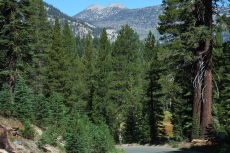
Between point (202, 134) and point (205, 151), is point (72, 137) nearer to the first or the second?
point (205, 151)

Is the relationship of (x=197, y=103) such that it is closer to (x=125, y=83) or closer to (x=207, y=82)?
(x=207, y=82)

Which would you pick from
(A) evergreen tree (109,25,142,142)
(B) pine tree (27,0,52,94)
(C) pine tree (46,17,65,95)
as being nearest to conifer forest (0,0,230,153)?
(A) evergreen tree (109,25,142,142)

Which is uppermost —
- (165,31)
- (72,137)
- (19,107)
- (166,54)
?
(165,31)

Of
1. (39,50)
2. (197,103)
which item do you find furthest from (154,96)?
(39,50)

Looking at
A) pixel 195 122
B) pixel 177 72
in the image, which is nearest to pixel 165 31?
pixel 177 72

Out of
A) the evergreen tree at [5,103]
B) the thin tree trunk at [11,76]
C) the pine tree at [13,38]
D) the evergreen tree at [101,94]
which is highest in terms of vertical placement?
the pine tree at [13,38]

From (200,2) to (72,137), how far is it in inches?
404

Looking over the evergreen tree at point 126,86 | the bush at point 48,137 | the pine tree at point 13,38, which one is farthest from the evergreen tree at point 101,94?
the bush at point 48,137

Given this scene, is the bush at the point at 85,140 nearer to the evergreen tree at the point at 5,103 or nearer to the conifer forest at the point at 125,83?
the conifer forest at the point at 125,83

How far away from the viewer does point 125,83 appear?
30469 mm

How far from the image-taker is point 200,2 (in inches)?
585

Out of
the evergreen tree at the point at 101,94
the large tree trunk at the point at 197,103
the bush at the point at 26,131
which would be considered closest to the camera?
the bush at the point at 26,131

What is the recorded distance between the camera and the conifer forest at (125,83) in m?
14.1

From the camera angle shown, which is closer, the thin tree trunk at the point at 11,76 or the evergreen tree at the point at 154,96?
the thin tree trunk at the point at 11,76
